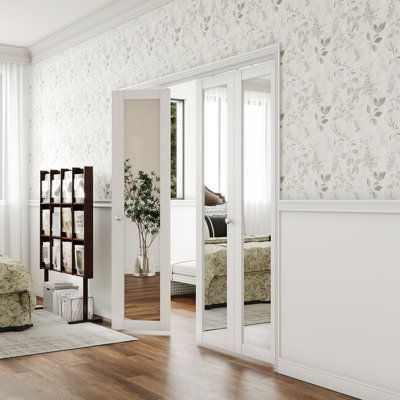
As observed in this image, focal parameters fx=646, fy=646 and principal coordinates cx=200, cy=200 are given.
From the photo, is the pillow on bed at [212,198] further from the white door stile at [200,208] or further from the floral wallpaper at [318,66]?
the floral wallpaper at [318,66]

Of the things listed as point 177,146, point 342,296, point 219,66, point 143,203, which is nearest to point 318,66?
point 219,66

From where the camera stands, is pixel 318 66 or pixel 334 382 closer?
pixel 334 382

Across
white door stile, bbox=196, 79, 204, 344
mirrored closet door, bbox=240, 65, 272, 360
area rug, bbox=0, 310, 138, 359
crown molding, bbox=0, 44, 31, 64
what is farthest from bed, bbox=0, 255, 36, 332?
crown molding, bbox=0, 44, 31, 64

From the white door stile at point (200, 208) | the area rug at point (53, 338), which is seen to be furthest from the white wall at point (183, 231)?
the white door stile at point (200, 208)

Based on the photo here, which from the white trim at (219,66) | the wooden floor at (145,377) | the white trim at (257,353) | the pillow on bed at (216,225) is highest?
the white trim at (219,66)

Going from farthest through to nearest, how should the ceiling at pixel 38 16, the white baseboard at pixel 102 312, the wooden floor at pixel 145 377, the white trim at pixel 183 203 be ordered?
the white trim at pixel 183 203 < the white baseboard at pixel 102 312 < the ceiling at pixel 38 16 < the wooden floor at pixel 145 377

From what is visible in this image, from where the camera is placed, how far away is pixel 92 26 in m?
6.38

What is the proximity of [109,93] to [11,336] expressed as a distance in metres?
2.42

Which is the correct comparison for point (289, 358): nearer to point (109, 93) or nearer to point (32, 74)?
point (109, 93)

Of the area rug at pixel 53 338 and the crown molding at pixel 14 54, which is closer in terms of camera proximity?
the area rug at pixel 53 338

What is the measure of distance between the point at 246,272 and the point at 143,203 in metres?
1.29

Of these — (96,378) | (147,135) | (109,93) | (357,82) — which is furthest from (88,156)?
(357,82)

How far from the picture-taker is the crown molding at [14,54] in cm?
763

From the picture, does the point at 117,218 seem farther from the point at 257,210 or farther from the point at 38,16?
the point at 38,16
